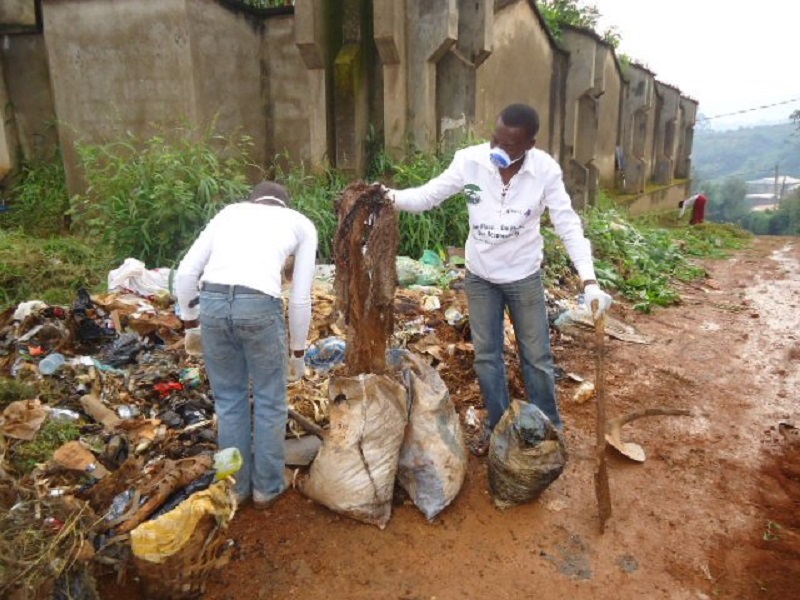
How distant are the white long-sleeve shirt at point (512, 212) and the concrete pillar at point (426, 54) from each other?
4379 millimetres

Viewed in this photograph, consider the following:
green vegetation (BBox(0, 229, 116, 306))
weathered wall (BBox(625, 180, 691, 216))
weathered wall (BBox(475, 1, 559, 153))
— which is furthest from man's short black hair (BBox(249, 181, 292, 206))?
weathered wall (BBox(625, 180, 691, 216))

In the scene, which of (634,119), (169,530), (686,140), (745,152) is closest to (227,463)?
(169,530)

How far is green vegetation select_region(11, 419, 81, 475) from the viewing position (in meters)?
2.85

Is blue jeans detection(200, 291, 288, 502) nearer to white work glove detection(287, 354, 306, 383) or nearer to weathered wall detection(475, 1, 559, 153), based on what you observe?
white work glove detection(287, 354, 306, 383)

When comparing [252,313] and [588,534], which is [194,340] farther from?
[588,534]

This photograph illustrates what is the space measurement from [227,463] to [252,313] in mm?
623

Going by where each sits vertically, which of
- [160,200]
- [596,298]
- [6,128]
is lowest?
[596,298]

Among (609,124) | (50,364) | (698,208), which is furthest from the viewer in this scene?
(609,124)

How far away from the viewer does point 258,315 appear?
2500mm

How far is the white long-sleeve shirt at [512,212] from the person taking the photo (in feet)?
9.43

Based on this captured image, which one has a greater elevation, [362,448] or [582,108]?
Answer: [582,108]

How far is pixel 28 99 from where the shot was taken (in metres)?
8.35

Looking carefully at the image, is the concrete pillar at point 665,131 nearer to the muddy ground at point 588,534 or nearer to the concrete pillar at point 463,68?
the concrete pillar at point 463,68

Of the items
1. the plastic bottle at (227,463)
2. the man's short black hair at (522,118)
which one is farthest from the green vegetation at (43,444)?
the man's short black hair at (522,118)
